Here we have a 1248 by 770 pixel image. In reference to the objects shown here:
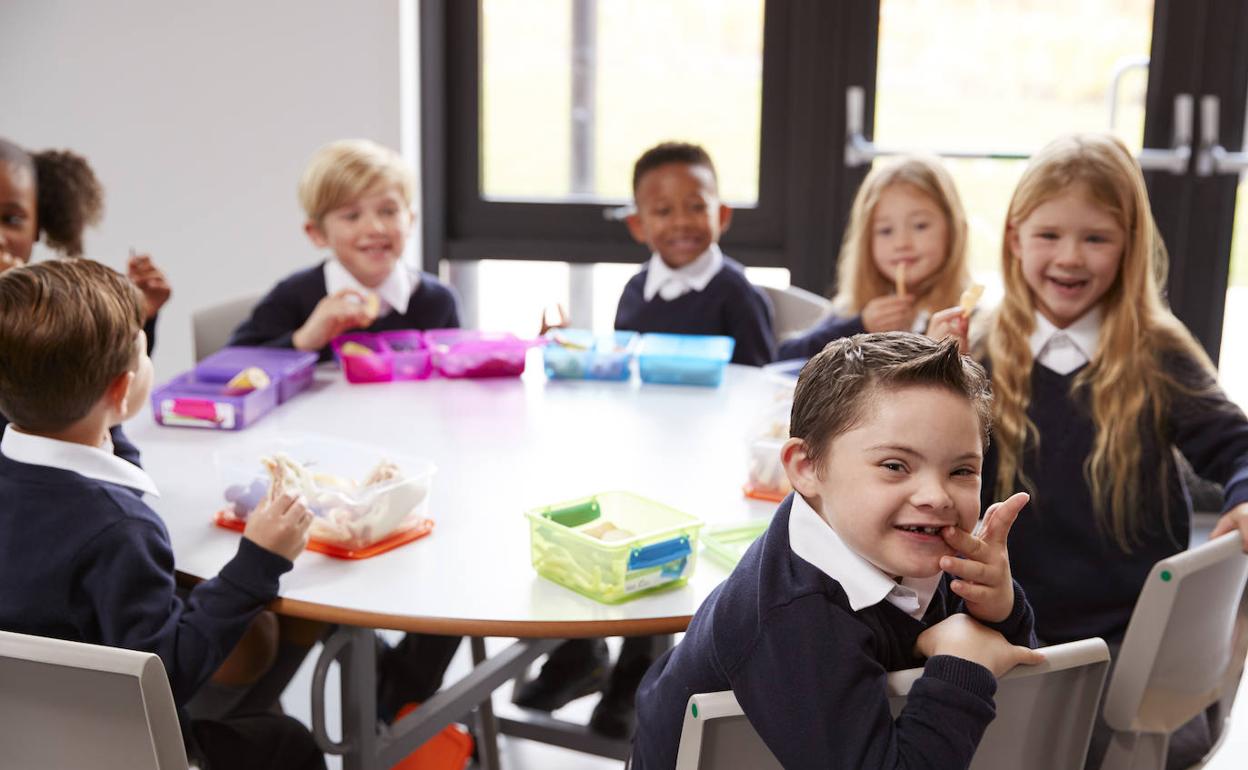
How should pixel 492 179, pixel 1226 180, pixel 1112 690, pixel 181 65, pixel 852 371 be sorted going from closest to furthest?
1. pixel 852 371
2. pixel 1112 690
3. pixel 1226 180
4. pixel 181 65
5. pixel 492 179

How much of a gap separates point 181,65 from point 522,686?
202cm

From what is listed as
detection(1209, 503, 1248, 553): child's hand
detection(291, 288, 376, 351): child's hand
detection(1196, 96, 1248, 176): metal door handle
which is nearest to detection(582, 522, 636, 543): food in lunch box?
detection(1209, 503, 1248, 553): child's hand

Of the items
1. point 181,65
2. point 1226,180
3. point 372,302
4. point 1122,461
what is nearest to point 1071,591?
point 1122,461

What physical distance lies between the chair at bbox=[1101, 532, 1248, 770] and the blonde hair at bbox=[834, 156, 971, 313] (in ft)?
3.23

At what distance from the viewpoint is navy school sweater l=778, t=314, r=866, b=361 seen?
7.73 ft

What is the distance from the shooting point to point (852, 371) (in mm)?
1135

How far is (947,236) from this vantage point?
2.33 m

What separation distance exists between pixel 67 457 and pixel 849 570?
88 cm

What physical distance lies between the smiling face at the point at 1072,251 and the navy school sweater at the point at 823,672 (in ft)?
2.59

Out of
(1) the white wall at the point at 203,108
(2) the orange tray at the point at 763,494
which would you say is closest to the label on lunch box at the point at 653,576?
(2) the orange tray at the point at 763,494

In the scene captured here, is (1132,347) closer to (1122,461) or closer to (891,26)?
(1122,461)

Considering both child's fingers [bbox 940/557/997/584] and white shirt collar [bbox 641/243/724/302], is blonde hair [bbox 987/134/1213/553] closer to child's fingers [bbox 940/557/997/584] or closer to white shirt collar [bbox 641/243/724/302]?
child's fingers [bbox 940/557/997/584]

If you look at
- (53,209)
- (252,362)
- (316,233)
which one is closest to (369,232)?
(316,233)

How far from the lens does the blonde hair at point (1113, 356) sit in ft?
5.87
